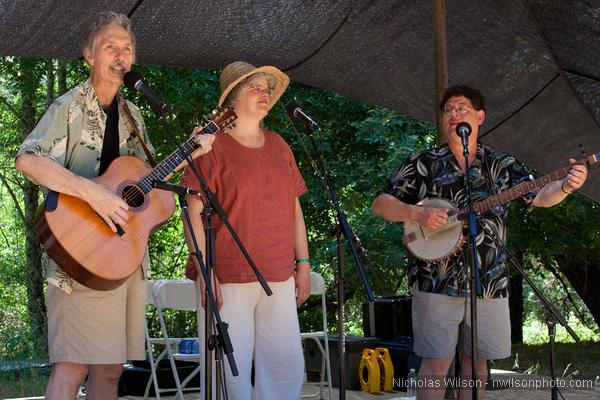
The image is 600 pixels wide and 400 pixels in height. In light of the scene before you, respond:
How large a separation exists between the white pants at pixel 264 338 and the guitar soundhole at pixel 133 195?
0.58 m

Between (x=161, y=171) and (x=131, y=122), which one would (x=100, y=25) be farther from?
(x=161, y=171)

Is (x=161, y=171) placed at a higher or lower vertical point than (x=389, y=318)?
higher

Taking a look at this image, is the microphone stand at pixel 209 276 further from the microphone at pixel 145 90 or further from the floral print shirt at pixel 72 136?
the floral print shirt at pixel 72 136

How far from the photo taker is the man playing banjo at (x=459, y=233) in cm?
403

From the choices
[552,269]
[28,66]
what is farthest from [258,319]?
[552,269]

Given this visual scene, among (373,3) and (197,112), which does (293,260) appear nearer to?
(373,3)

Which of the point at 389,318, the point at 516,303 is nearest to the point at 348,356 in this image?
the point at 389,318

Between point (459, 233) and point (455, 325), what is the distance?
43cm

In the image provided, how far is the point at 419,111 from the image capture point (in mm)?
6613

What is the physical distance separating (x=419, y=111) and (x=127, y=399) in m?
3.04

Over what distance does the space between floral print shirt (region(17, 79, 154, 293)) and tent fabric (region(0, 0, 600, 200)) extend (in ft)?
3.90

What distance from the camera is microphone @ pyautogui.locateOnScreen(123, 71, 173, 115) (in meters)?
3.25

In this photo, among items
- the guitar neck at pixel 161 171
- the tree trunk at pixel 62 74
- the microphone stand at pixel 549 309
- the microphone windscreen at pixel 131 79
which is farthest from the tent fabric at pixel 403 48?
the tree trunk at pixel 62 74

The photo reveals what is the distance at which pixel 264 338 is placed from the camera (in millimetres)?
3902
